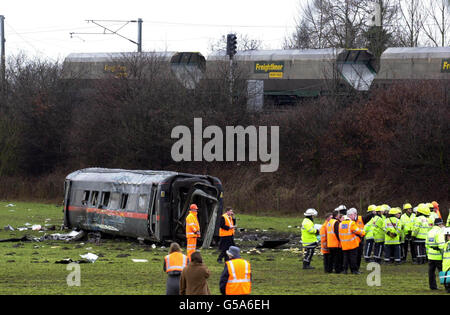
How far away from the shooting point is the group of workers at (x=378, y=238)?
17.0 meters

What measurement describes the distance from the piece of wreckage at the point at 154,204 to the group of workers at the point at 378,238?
5.68 m

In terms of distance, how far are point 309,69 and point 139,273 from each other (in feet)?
89.9

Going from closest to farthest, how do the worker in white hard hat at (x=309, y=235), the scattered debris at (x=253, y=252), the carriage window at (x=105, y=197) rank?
the worker in white hard hat at (x=309, y=235) → the scattered debris at (x=253, y=252) → the carriage window at (x=105, y=197)

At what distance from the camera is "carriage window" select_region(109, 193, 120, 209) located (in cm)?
2781

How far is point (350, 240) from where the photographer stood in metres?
19.8

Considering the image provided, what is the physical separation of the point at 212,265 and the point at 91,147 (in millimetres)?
35793

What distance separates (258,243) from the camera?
27.6 meters

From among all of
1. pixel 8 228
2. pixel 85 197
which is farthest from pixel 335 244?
pixel 8 228

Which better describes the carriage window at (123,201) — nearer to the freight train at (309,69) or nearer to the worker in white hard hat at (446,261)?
the worker in white hard hat at (446,261)

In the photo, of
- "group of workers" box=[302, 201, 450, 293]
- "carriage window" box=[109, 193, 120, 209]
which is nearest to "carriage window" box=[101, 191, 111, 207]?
"carriage window" box=[109, 193, 120, 209]

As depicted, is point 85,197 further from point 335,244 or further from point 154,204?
point 335,244

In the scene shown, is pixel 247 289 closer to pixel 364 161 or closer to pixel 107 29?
pixel 364 161

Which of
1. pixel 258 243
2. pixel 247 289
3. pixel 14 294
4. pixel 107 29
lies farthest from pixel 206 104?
pixel 247 289

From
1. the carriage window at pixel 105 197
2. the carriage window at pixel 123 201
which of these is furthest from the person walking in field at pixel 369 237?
the carriage window at pixel 105 197
